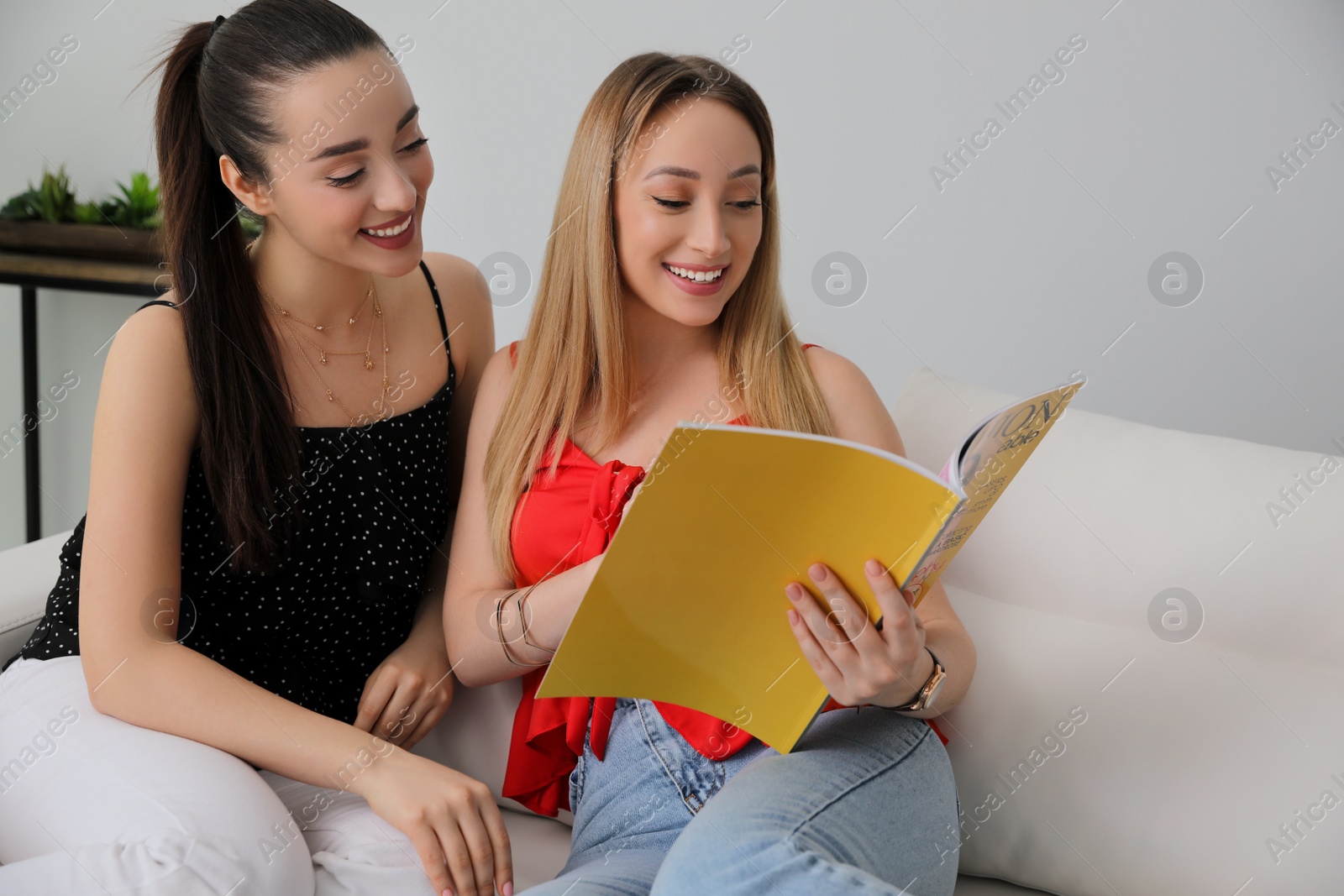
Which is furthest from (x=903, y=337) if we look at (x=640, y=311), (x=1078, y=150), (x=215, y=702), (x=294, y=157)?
(x=215, y=702)

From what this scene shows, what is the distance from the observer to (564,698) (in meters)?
1.29

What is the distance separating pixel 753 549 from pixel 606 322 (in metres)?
0.48

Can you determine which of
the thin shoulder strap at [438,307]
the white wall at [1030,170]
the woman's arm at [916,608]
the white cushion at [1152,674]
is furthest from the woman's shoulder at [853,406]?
the white wall at [1030,170]

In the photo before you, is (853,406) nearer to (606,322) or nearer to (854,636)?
(606,322)

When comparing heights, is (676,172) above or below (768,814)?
above

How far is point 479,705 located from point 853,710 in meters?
0.56

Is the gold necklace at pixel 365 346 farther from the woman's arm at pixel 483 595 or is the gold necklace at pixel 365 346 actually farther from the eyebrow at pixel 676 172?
the eyebrow at pixel 676 172

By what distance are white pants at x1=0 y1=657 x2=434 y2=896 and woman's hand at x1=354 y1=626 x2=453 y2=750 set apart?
11cm

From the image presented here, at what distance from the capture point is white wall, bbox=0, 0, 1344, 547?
6.58 ft

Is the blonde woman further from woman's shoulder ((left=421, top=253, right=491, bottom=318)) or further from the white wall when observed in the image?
the white wall

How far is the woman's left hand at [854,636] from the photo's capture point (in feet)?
3.02

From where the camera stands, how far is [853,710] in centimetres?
117

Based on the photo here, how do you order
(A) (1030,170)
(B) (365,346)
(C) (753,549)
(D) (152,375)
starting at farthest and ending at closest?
(A) (1030,170) → (B) (365,346) → (D) (152,375) → (C) (753,549)

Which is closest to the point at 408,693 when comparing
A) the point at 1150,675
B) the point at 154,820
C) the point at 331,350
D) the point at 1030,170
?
the point at 154,820
